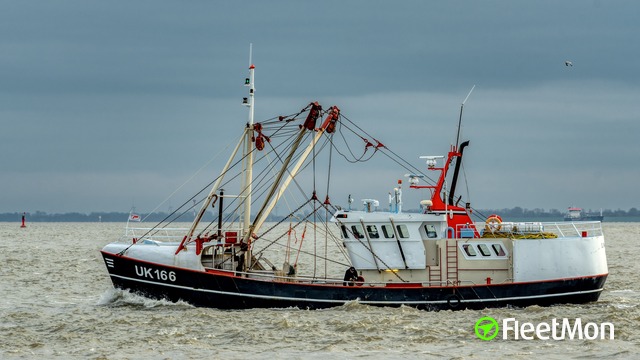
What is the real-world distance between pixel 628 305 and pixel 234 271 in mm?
15944

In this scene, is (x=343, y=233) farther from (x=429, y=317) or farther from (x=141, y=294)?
(x=141, y=294)

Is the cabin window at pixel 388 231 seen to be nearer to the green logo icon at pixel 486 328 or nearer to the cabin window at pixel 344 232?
the cabin window at pixel 344 232

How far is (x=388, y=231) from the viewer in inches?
1540

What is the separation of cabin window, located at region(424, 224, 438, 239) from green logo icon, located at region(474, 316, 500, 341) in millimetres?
4592

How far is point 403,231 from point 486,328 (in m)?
6.89

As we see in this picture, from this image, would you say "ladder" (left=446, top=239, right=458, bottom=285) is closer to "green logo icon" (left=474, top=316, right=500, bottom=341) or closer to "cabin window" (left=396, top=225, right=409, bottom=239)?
"cabin window" (left=396, top=225, right=409, bottom=239)

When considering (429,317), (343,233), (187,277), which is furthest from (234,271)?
(429,317)

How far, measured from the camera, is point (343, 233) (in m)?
39.8

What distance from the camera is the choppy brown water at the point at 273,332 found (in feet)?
97.2

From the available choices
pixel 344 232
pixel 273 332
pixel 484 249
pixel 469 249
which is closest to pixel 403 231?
pixel 344 232

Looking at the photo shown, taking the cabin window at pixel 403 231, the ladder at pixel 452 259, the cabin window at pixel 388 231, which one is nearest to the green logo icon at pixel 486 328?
the ladder at pixel 452 259

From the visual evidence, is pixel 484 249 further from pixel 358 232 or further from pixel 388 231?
pixel 358 232

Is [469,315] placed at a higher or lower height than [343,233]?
lower

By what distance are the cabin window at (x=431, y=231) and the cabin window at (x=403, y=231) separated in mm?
778
